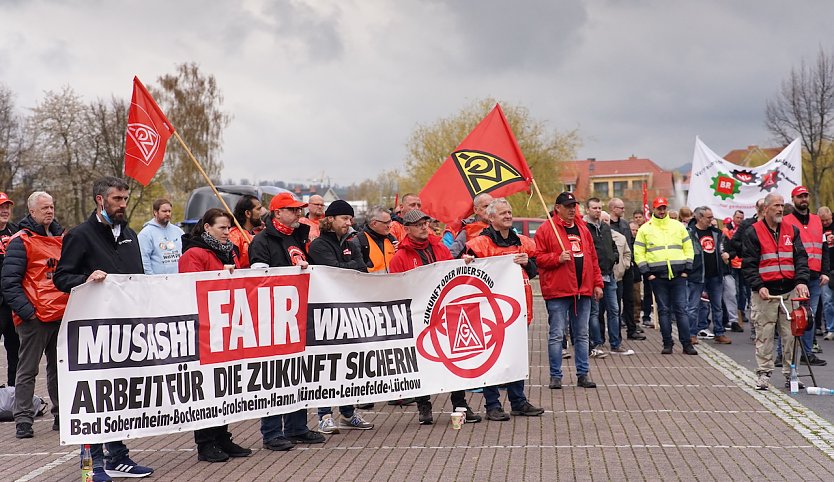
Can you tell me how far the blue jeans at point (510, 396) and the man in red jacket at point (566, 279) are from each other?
1.50 metres

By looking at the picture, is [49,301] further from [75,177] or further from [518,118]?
[75,177]

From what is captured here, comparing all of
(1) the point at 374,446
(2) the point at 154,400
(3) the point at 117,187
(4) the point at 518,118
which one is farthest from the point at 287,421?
(4) the point at 518,118

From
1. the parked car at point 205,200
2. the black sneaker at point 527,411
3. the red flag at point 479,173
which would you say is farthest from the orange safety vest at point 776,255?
the parked car at point 205,200

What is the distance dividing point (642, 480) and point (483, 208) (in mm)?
4681

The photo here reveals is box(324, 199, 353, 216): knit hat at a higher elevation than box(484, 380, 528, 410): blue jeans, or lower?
higher

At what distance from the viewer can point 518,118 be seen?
58.3 meters

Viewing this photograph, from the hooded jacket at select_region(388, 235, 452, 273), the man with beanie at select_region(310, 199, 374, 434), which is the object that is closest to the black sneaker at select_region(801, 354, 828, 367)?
the hooded jacket at select_region(388, 235, 452, 273)

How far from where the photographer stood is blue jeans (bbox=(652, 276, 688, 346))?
1371cm

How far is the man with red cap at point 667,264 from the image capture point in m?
13.7

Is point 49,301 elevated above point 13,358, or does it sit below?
above

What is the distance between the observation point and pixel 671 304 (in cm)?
1398

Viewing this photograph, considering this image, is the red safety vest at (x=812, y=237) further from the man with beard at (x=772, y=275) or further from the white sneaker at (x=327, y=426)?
the white sneaker at (x=327, y=426)

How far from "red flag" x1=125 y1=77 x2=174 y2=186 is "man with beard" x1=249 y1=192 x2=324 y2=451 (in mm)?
2077

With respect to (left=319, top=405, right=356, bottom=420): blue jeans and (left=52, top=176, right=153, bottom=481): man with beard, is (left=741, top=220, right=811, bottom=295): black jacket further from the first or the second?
(left=52, top=176, right=153, bottom=481): man with beard
